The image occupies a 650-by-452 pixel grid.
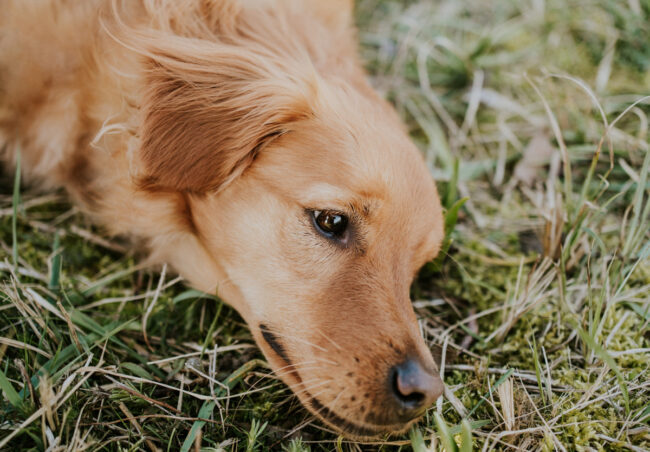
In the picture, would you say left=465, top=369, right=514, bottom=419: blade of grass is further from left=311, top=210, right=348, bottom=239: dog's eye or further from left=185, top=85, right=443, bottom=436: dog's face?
left=311, top=210, right=348, bottom=239: dog's eye

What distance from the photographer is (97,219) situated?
A: 2561 millimetres

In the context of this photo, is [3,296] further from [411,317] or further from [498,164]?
[498,164]

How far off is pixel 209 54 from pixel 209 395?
1.38 meters

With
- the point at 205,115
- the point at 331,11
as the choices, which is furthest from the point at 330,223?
the point at 331,11

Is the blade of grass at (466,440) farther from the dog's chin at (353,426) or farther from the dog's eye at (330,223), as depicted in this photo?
the dog's eye at (330,223)

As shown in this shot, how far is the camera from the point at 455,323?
247cm

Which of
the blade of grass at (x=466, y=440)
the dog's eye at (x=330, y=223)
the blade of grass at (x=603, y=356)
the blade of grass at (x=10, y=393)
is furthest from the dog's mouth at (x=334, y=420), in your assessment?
the blade of grass at (x=10, y=393)

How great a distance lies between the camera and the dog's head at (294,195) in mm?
1876

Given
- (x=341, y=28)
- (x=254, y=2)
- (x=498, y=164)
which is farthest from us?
(x=498, y=164)

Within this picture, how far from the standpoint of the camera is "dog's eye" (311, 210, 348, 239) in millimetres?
1969

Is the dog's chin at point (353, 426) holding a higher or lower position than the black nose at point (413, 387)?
lower

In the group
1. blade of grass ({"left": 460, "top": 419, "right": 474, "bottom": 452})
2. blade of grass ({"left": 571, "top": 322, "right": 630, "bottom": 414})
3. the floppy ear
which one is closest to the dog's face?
blade of grass ({"left": 460, "top": 419, "right": 474, "bottom": 452})

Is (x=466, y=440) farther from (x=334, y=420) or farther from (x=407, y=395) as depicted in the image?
(x=334, y=420)

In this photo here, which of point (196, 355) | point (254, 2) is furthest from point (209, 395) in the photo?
point (254, 2)
